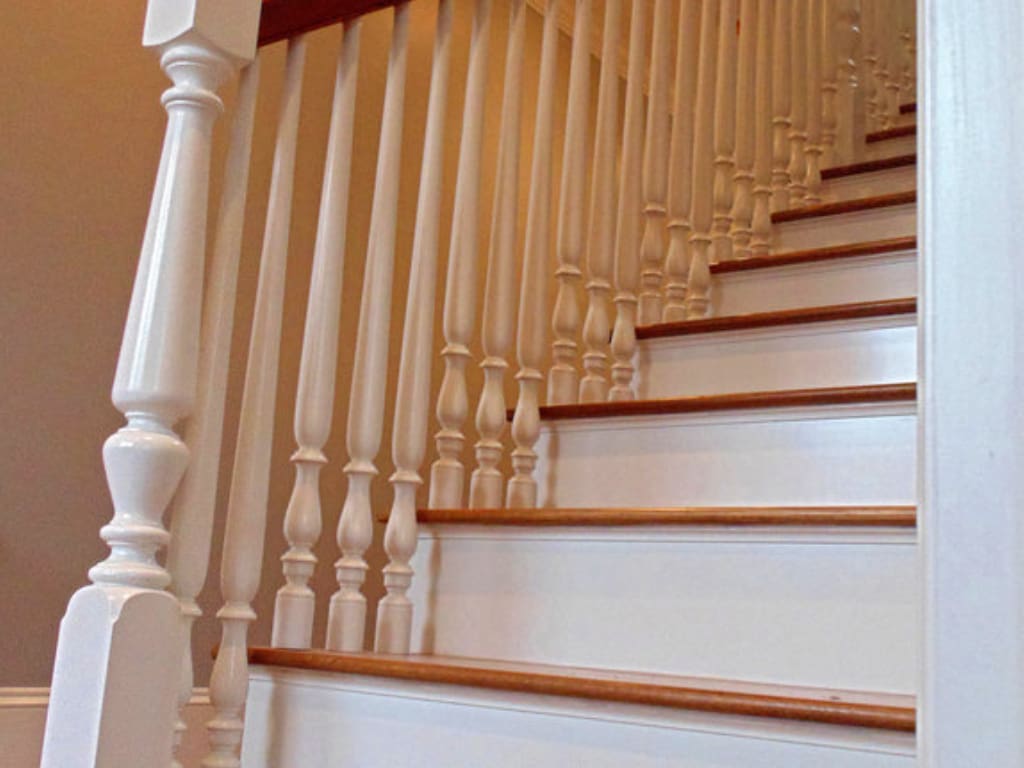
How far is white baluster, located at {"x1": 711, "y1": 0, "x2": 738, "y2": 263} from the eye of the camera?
2355mm

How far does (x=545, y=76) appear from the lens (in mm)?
1897

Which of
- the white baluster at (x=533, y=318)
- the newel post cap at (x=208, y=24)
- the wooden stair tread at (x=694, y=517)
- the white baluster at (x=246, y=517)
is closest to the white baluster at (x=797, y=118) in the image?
the white baluster at (x=533, y=318)

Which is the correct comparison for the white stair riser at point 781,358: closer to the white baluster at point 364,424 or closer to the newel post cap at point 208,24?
the white baluster at point 364,424

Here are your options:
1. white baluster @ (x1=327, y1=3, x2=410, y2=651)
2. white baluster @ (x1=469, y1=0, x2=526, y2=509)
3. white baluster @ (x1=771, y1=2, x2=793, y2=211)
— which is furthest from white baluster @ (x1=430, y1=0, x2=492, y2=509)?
white baluster @ (x1=771, y1=2, x2=793, y2=211)

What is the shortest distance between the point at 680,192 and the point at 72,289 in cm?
119

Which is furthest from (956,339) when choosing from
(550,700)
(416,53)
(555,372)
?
(416,53)

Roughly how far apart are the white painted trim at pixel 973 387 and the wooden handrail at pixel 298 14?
3.55 feet

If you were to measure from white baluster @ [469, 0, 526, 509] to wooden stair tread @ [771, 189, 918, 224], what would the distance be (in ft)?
2.93

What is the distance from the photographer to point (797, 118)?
8.77 feet

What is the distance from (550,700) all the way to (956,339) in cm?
77

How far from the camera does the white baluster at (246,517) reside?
51.7 inches

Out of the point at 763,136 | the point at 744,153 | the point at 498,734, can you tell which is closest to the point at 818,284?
the point at 744,153

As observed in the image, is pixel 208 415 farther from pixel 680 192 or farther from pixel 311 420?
pixel 680 192

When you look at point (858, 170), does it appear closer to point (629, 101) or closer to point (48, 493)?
point (629, 101)
